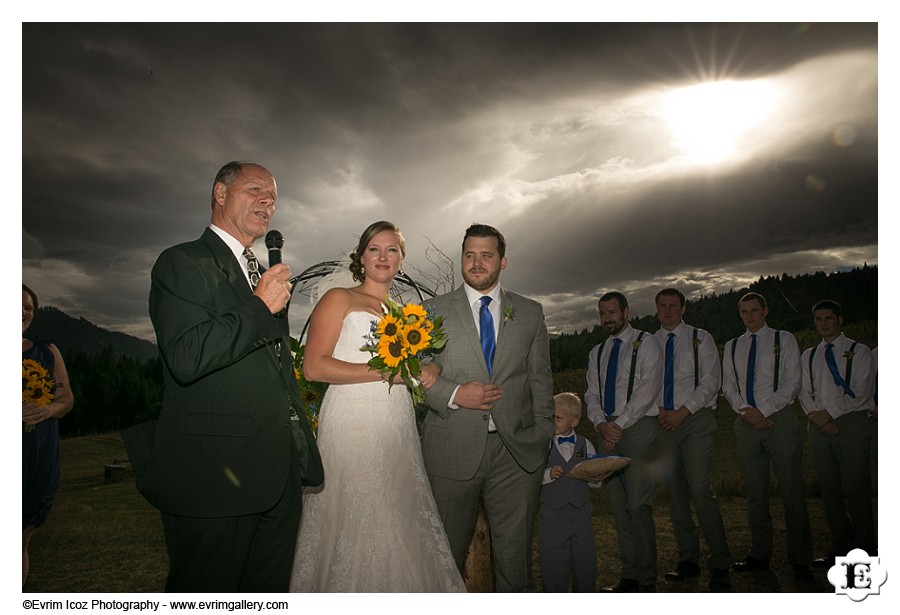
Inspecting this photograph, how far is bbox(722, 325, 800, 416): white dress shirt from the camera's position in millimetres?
5023

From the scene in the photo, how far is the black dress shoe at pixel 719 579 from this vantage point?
4.53m

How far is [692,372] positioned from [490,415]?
211 cm

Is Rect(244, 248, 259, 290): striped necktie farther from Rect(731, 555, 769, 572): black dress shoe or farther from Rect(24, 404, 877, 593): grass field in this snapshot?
Rect(731, 555, 769, 572): black dress shoe

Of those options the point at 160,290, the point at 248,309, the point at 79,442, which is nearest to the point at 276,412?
the point at 248,309

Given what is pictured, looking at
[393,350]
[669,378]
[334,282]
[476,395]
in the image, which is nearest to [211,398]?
[393,350]

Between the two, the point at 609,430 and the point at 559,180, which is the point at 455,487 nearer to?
the point at 609,430

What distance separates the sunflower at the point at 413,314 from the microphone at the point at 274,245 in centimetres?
90

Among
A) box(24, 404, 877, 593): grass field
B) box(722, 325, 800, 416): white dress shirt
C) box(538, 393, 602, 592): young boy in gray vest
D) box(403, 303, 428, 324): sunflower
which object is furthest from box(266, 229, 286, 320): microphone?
box(722, 325, 800, 416): white dress shirt

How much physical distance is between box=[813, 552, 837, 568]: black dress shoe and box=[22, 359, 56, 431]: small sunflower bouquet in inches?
222

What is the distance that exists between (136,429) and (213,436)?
0.38 meters

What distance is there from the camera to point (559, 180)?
5277 mm

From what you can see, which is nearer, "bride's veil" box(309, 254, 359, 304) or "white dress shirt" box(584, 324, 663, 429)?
"bride's veil" box(309, 254, 359, 304)

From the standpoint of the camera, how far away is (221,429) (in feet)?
8.14

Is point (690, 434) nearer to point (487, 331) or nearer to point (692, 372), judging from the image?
point (692, 372)
